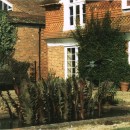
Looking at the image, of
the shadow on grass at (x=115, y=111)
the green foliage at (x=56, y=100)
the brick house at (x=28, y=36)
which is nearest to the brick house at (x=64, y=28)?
the brick house at (x=28, y=36)

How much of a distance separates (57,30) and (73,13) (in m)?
A: 1.39

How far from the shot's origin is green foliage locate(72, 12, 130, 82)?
22.4m

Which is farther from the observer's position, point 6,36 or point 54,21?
point 6,36

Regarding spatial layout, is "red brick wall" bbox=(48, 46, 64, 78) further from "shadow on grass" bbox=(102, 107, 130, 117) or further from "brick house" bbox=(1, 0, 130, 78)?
"shadow on grass" bbox=(102, 107, 130, 117)

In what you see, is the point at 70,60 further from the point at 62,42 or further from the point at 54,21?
the point at 54,21

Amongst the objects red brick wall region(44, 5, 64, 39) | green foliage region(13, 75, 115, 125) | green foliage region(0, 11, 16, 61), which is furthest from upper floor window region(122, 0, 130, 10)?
green foliage region(13, 75, 115, 125)

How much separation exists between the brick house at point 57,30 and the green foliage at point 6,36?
0.52 meters

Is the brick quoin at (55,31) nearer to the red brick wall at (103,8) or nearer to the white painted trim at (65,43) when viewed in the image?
the red brick wall at (103,8)

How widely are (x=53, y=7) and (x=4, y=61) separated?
13.8 ft

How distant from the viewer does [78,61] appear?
79.6 feet

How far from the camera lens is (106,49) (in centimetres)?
2269

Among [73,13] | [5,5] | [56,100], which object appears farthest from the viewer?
[5,5]

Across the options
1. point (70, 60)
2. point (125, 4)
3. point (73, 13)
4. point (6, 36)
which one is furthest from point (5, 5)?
point (125, 4)

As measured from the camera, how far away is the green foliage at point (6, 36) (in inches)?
1103
